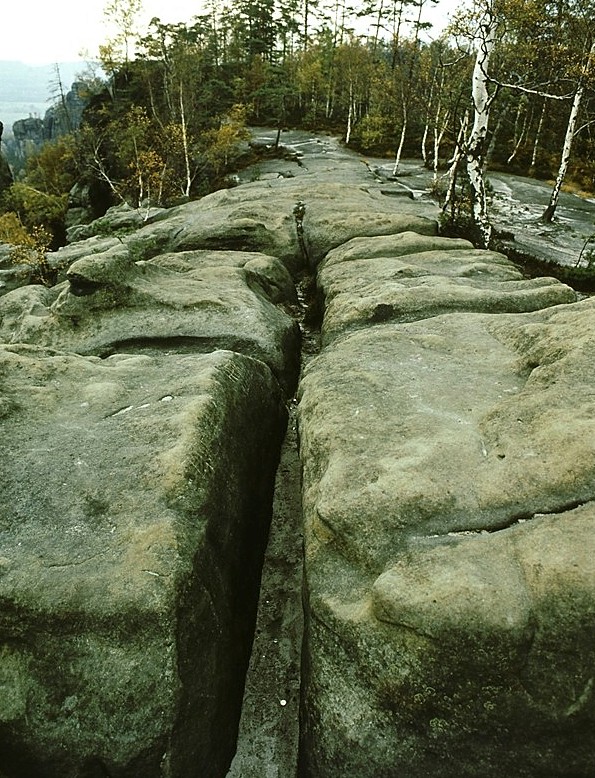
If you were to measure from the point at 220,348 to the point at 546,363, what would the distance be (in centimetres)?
468

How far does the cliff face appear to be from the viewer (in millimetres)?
3832

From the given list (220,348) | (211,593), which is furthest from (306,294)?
(211,593)

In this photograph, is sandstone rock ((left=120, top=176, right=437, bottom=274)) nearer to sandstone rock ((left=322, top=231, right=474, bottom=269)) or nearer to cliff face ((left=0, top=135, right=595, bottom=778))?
sandstone rock ((left=322, top=231, right=474, bottom=269))

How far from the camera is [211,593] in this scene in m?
4.77

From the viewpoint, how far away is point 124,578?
4211 mm

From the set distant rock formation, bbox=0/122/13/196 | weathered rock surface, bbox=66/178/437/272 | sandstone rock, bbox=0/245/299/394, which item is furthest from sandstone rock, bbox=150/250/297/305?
distant rock formation, bbox=0/122/13/196

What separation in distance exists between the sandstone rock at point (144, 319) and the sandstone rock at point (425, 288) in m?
1.12

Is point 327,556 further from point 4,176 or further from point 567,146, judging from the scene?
point 4,176

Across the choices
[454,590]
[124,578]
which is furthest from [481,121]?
[124,578]

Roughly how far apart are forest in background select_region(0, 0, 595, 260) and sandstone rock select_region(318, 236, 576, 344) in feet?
25.6

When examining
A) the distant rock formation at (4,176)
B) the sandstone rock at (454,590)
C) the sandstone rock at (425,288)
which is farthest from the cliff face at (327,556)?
the distant rock formation at (4,176)

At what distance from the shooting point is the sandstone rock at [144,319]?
8789mm

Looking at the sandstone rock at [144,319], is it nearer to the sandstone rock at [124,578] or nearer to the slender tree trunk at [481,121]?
the sandstone rock at [124,578]

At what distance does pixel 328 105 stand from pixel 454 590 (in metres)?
69.5
